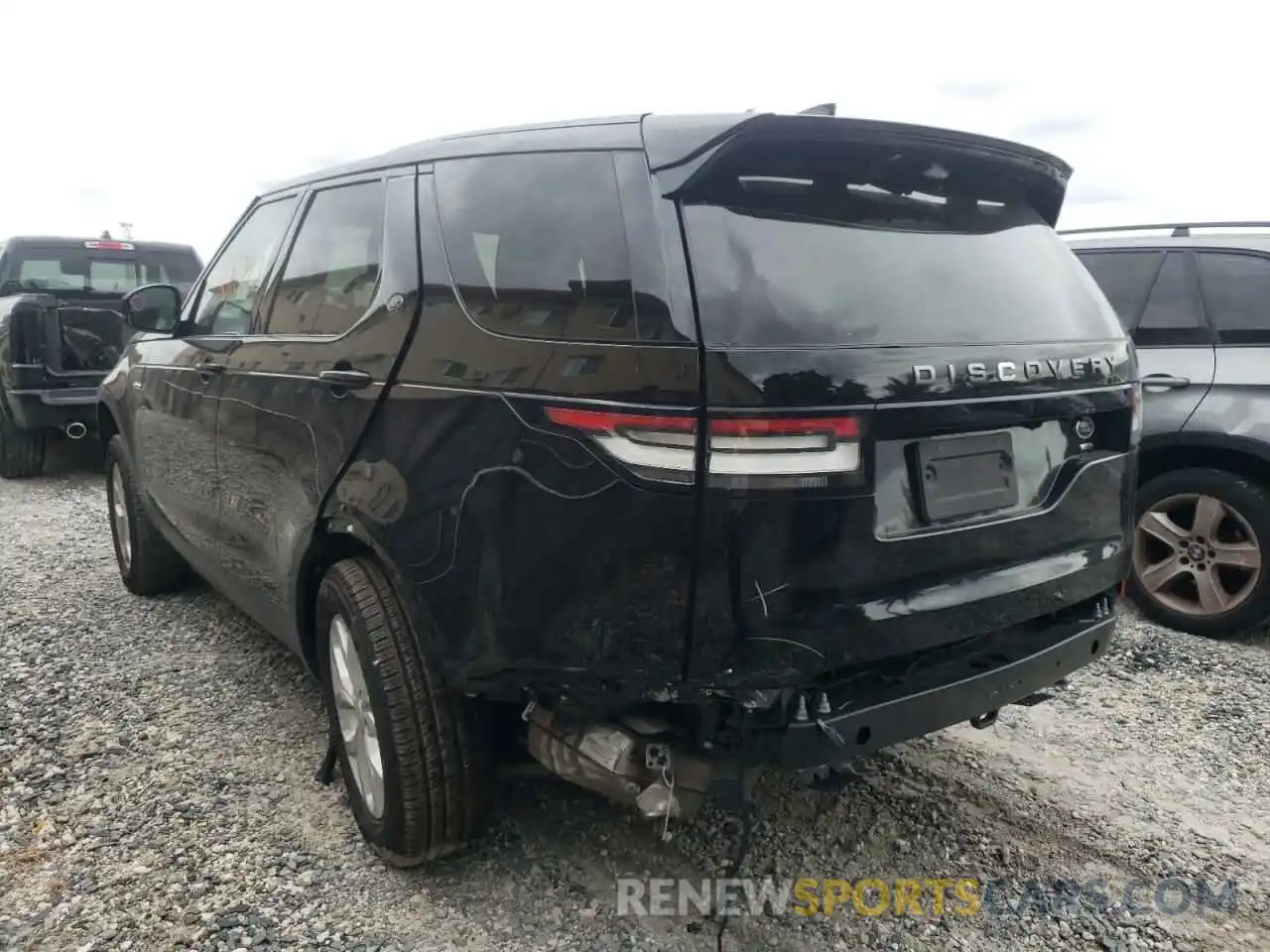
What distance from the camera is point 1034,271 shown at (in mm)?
2518

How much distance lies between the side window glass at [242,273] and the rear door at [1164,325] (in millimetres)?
3650

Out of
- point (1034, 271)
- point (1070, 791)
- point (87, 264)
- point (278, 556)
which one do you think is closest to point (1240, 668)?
point (1070, 791)

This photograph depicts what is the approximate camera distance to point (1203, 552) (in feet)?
14.3

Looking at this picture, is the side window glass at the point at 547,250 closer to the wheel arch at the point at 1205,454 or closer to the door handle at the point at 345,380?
the door handle at the point at 345,380

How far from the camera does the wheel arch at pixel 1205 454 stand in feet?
13.8

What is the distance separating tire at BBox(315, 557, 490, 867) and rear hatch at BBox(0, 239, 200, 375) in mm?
6530

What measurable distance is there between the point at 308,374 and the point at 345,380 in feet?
0.90

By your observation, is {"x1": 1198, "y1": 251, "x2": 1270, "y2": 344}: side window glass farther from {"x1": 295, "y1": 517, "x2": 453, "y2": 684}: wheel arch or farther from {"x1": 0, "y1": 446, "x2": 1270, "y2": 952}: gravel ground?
{"x1": 295, "y1": 517, "x2": 453, "y2": 684}: wheel arch

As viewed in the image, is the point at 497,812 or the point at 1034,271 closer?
the point at 1034,271

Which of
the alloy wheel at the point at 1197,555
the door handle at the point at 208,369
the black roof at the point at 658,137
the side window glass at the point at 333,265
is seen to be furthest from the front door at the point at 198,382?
the alloy wheel at the point at 1197,555

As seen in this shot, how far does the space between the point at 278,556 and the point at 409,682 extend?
0.84 meters

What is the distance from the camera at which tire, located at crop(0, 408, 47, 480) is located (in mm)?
7914

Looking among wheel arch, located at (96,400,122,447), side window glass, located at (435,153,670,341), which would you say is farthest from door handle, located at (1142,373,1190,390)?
wheel arch, located at (96,400,122,447)

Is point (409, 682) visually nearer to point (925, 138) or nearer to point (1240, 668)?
point (925, 138)
